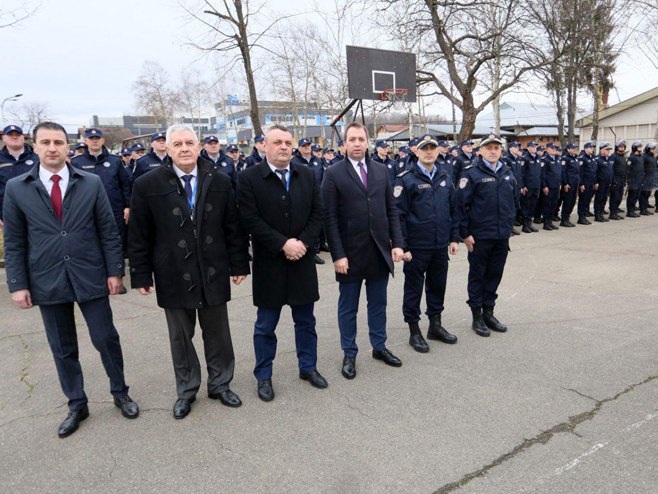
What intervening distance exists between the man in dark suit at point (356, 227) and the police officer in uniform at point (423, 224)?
363 mm

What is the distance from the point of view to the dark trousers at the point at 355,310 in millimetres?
3861

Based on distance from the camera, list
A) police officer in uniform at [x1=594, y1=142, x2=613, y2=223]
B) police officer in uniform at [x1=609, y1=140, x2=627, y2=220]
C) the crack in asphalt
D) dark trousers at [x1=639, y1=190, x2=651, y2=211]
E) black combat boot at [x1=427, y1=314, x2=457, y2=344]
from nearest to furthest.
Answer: the crack in asphalt
black combat boot at [x1=427, y1=314, x2=457, y2=344]
police officer in uniform at [x1=594, y1=142, x2=613, y2=223]
police officer in uniform at [x1=609, y1=140, x2=627, y2=220]
dark trousers at [x1=639, y1=190, x2=651, y2=211]

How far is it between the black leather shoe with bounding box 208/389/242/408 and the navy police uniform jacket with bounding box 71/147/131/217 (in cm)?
434

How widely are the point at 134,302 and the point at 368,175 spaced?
154 inches

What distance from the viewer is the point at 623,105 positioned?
2705 centimetres

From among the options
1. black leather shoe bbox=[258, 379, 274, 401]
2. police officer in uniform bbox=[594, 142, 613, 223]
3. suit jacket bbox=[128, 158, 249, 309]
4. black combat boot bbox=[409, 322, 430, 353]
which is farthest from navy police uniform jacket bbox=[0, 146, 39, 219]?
police officer in uniform bbox=[594, 142, 613, 223]

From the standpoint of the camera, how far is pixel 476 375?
3.71 metres

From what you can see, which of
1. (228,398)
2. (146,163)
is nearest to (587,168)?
(146,163)

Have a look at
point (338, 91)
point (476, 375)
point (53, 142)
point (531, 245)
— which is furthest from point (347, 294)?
point (338, 91)

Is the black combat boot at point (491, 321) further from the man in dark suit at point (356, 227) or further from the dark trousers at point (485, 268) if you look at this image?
the man in dark suit at point (356, 227)

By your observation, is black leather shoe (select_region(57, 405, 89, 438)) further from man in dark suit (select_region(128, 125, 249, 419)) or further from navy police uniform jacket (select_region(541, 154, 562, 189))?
navy police uniform jacket (select_region(541, 154, 562, 189))

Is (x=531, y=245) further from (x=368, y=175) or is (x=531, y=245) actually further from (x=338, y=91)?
(x=338, y=91)

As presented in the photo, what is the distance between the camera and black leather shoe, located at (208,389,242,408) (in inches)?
132

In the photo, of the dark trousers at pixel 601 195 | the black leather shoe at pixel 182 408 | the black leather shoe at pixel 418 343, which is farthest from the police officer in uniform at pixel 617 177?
the black leather shoe at pixel 182 408
